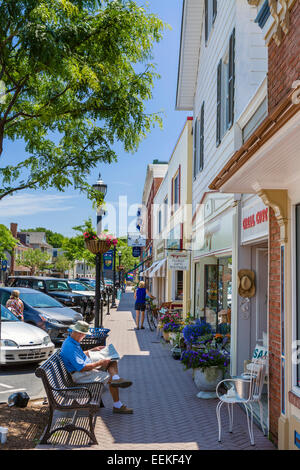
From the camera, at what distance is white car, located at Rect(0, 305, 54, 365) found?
31.4 feet

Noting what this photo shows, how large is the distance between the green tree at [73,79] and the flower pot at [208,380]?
3846 millimetres

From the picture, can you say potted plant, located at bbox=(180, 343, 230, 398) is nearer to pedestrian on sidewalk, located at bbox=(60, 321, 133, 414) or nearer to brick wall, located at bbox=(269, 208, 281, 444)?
pedestrian on sidewalk, located at bbox=(60, 321, 133, 414)

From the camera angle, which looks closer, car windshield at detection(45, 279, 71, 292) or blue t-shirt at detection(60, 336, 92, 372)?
blue t-shirt at detection(60, 336, 92, 372)

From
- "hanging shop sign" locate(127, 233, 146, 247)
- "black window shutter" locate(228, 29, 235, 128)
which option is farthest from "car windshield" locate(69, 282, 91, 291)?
"black window shutter" locate(228, 29, 235, 128)

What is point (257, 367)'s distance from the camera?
19.3 ft

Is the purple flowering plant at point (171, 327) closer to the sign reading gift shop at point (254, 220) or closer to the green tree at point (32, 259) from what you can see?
the sign reading gift shop at point (254, 220)

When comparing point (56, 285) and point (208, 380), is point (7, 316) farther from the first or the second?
point (56, 285)

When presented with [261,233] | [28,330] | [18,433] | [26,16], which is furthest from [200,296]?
[26,16]

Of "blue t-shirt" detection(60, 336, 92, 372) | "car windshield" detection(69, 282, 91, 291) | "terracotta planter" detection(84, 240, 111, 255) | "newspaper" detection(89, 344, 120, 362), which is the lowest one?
"newspaper" detection(89, 344, 120, 362)

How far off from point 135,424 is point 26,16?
18.5 ft

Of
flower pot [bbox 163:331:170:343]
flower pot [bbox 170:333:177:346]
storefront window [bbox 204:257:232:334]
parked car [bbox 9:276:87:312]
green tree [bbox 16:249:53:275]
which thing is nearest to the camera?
storefront window [bbox 204:257:232:334]

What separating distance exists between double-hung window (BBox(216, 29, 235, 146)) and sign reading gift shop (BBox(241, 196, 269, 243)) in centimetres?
230

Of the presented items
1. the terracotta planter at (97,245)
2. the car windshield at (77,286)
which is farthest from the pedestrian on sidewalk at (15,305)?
the car windshield at (77,286)
